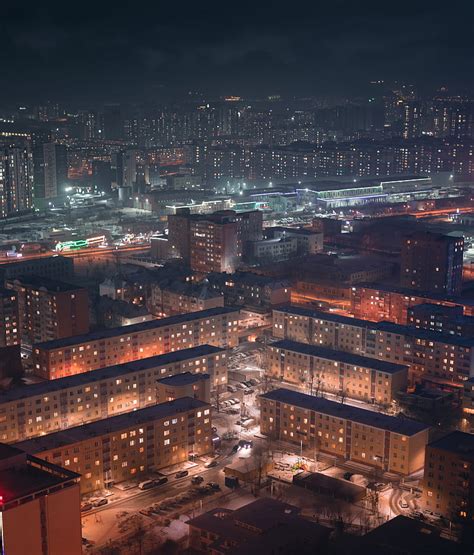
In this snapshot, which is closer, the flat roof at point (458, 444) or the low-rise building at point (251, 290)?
the flat roof at point (458, 444)

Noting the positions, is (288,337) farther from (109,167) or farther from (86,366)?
(109,167)

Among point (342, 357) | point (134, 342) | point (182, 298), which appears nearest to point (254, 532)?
point (342, 357)

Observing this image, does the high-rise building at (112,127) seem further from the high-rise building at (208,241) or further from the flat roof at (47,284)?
the flat roof at (47,284)

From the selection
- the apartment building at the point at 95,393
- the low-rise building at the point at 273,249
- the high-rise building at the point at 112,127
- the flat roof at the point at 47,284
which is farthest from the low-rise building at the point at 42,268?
the high-rise building at the point at 112,127

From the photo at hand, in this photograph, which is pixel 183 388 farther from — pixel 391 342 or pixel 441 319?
pixel 441 319

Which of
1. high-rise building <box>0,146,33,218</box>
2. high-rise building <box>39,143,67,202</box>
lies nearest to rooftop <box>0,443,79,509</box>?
high-rise building <box>0,146,33,218</box>

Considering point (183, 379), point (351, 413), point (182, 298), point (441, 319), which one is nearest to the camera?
→ point (351, 413)

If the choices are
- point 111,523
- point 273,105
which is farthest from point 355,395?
point 273,105
